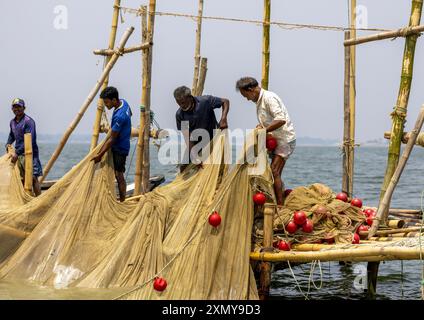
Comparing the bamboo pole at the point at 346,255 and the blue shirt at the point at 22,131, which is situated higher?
the blue shirt at the point at 22,131

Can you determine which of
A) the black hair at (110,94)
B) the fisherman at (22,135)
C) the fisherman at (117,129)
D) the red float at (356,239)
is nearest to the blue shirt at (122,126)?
the fisherman at (117,129)

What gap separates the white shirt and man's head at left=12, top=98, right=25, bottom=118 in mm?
3815

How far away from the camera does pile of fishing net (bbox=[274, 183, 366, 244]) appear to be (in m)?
9.84

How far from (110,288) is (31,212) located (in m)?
1.74

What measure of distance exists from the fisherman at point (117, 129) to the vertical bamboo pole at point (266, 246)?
2.32 meters

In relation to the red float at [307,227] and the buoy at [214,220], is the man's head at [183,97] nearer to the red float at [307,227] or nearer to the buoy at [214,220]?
the buoy at [214,220]

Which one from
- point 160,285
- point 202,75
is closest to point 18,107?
point 202,75

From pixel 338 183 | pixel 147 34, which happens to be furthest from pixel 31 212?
pixel 338 183

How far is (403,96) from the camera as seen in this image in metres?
10.1

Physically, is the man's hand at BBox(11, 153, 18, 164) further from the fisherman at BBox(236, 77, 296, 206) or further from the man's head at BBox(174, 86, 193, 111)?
the fisherman at BBox(236, 77, 296, 206)

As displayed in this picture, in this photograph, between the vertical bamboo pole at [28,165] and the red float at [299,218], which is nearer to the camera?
the red float at [299,218]

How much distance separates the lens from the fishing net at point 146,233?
9297 millimetres

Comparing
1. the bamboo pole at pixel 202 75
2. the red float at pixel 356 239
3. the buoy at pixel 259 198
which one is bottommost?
the red float at pixel 356 239
